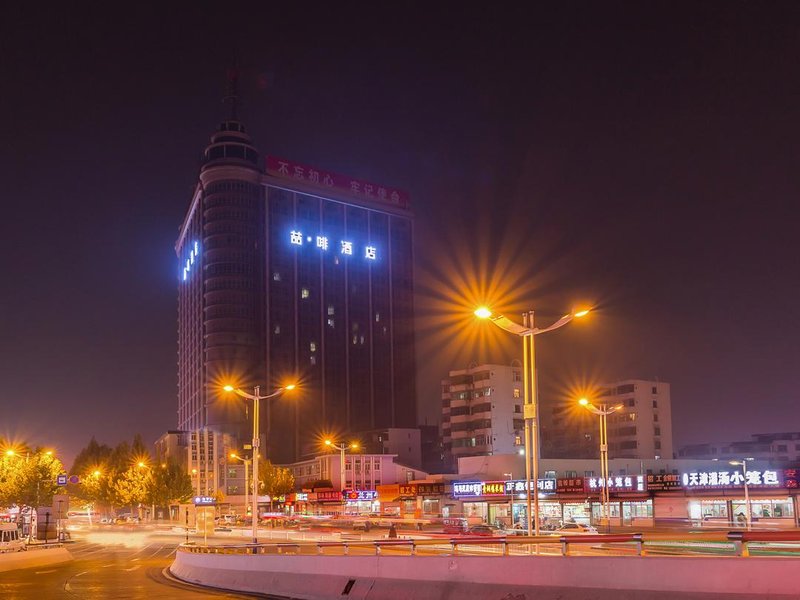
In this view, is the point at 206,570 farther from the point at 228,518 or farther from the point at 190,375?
the point at 190,375

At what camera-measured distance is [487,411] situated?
427 feet

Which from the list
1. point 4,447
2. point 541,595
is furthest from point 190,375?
point 541,595

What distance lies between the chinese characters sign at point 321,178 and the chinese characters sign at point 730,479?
419 ft

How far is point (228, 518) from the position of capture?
102438 mm

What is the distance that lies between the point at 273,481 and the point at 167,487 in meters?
16.5

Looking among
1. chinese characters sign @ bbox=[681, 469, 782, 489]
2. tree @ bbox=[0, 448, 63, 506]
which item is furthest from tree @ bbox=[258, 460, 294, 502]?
chinese characters sign @ bbox=[681, 469, 782, 489]

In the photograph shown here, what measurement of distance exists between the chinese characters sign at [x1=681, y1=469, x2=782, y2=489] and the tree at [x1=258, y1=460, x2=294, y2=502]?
72005 millimetres

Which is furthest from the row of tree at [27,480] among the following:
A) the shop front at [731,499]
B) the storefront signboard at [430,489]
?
the shop front at [731,499]

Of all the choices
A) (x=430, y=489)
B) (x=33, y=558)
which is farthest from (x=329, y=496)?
(x=33, y=558)

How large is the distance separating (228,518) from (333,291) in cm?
9107

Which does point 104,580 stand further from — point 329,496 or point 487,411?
point 487,411

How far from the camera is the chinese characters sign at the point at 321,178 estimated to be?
593ft

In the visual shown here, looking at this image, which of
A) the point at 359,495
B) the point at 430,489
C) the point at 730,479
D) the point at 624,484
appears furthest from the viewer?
the point at 359,495

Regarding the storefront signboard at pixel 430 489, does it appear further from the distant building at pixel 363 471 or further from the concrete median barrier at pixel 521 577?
the concrete median barrier at pixel 521 577
